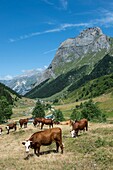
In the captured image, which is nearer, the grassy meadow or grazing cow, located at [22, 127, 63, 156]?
the grassy meadow

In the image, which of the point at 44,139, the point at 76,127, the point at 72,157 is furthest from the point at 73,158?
the point at 76,127

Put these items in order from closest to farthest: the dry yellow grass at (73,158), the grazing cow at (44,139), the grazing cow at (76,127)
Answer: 1. the dry yellow grass at (73,158)
2. the grazing cow at (44,139)
3. the grazing cow at (76,127)

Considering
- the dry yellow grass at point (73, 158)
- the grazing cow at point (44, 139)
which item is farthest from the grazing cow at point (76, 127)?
the grazing cow at point (44, 139)

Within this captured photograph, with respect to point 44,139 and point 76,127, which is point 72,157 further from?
point 76,127

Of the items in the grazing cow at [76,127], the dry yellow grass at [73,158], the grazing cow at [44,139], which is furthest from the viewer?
the grazing cow at [76,127]

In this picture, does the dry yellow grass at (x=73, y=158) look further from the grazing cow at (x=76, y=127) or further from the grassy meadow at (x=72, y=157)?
the grazing cow at (x=76, y=127)

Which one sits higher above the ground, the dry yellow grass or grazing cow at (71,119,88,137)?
grazing cow at (71,119,88,137)

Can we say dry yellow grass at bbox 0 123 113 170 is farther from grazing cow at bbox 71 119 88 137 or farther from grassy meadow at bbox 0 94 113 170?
grazing cow at bbox 71 119 88 137

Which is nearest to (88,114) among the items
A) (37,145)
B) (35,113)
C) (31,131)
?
(35,113)

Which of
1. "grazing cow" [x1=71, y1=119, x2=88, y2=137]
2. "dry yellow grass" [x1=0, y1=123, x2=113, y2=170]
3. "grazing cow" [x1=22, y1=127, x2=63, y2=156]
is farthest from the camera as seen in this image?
"grazing cow" [x1=71, y1=119, x2=88, y2=137]

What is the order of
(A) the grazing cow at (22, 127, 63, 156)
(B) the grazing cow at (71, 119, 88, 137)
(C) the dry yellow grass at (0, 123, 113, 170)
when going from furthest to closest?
(B) the grazing cow at (71, 119, 88, 137) → (A) the grazing cow at (22, 127, 63, 156) → (C) the dry yellow grass at (0, 123, 113, 170)

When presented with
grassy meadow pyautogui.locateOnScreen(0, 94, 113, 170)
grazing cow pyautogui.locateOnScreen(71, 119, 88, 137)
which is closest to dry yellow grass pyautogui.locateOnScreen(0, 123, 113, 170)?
grassy meadow pyautogui.locateOnScreen(0, 94, 113, 170)

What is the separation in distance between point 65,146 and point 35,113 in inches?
4551

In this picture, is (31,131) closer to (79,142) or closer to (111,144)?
(79,142)
